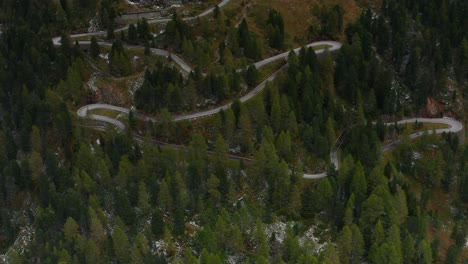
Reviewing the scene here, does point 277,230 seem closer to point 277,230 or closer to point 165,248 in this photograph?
point 277,230

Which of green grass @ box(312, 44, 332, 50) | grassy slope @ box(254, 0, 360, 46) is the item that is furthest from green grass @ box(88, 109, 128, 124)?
green grass @ box(312, 44, 332, 50)

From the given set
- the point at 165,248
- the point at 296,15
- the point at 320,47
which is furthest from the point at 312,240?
the point at 296,15

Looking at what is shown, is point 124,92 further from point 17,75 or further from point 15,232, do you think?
point 15,232

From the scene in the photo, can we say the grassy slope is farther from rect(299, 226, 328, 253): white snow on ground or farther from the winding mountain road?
rect(299, 226, 328, 253): white snow on ground

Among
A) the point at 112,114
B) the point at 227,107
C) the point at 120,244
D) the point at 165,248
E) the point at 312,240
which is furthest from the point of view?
the point at 227,107

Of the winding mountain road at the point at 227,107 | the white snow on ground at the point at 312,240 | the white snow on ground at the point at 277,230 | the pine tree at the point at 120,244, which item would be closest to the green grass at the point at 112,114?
the winding mountain road at the point at 227,107

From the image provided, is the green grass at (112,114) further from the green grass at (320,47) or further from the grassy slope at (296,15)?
the green grass at (320,47)

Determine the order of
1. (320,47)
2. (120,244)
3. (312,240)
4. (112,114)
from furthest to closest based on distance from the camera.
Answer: (320,47)
(112,114)
(312,240)
(120,244)

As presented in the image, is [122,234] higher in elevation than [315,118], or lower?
lower

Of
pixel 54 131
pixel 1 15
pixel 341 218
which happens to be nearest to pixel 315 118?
pixel 341 218

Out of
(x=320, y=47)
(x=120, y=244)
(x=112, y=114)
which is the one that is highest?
(x=320, y=47)

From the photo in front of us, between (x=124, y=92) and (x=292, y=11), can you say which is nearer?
(x=124, y=92)
